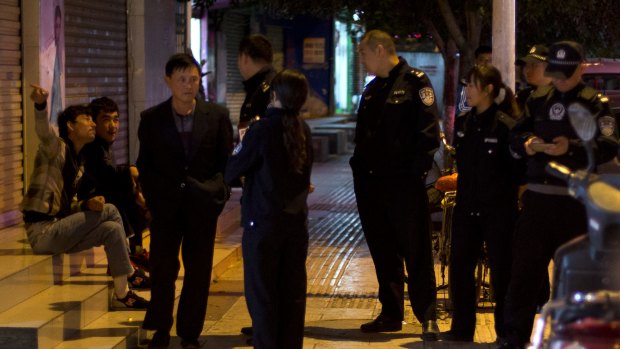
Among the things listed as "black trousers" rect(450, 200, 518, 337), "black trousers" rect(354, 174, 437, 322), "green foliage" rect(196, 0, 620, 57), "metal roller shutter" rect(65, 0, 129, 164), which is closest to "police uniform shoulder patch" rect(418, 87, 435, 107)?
"black trousers" rect(354, 174, 437, 322)

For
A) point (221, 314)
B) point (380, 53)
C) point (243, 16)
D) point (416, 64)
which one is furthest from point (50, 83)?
point (416, 64)

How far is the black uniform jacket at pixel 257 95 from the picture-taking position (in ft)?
24.0

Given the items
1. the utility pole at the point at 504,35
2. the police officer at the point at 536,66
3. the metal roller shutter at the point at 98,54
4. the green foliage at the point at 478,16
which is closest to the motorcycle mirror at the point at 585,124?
the police officer at the point at 536,66

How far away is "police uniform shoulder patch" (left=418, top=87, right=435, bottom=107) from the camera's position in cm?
740

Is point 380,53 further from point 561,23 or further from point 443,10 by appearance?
point 561,23

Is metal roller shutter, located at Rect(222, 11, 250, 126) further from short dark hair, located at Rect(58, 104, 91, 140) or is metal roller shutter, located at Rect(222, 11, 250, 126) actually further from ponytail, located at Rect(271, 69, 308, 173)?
ponytail, located at Rect(271, 69, 308, 173)

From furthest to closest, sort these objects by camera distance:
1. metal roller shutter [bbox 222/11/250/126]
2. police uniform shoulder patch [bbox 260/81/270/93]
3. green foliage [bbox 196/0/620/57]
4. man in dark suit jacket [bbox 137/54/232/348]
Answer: metal roller shutter [bbox 222/11/250/126] < green foliage [bbox 196/0/620/57] < police uniform shoulder patch [bbox 260/81/270/93] < man in dark suit jacket [bbox 137/54/232/348]

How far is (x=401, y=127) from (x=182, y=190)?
1.53m

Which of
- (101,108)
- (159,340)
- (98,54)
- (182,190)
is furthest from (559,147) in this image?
(98,54)

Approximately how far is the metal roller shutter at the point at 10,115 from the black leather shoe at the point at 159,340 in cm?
232

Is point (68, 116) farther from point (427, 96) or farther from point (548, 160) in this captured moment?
point (548, 160)

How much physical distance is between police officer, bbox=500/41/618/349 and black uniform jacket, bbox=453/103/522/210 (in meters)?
0.31

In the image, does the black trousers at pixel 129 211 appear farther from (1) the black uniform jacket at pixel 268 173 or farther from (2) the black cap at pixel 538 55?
(2) the black cap at pixel 538 55

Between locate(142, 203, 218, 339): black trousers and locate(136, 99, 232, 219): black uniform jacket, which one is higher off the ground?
locate(136, 99, 232, 219): black uniform jacket
